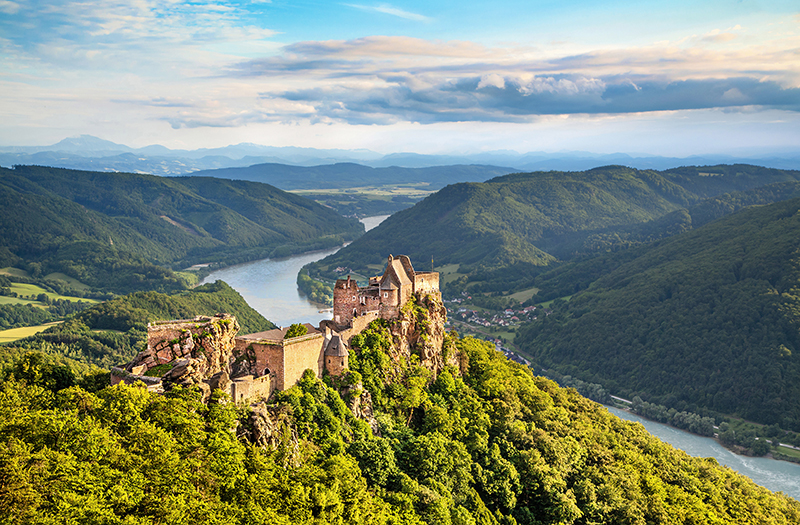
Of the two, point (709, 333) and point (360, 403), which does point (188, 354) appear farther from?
point (709, 333)

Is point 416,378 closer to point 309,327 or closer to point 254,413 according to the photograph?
point 309,327

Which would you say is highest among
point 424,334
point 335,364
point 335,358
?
point 335,358

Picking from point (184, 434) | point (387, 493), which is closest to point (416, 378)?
point (387, 493)

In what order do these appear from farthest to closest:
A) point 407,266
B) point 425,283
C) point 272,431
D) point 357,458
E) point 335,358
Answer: point 425,283 < point 407,266 < point 335,358 < point 357,458 < point 272,431

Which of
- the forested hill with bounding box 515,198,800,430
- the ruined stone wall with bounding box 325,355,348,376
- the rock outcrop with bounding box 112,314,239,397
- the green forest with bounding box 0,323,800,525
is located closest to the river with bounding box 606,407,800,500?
the forested hill with bounding box 515,198,800,430

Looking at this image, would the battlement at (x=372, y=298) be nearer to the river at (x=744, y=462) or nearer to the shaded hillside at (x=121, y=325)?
the river at (x=744, y=462)

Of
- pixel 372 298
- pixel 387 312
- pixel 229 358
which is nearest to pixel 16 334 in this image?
pixel 372 298

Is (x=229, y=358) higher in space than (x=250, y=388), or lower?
higher
